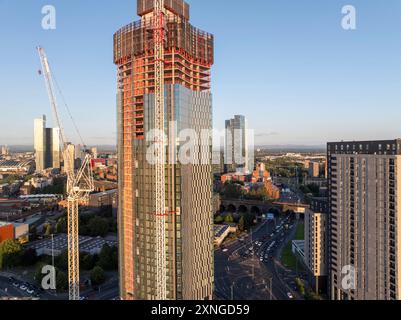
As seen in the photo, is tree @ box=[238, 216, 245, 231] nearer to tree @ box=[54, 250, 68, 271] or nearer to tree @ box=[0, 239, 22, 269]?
tree @ box=[54, 250, 68, 271]

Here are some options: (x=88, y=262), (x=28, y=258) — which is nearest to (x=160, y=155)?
(x=88, y=262)

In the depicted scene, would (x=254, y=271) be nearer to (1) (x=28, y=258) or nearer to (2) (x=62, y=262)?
(2) (x=62, y=262)

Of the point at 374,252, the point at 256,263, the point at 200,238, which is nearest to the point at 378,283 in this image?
the point at 374,252

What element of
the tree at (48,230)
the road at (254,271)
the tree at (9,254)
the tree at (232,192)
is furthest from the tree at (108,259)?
the tree at (232,192)

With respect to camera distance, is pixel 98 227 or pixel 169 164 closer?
pixel 169 164

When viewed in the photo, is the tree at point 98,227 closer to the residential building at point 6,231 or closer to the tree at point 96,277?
the residential building at point 6,231
